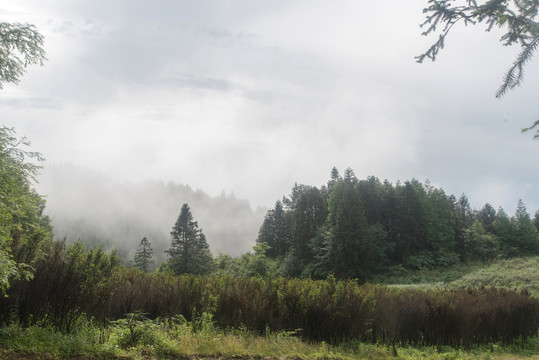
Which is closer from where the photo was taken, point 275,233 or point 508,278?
point 508,278

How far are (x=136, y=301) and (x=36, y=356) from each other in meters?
4.26

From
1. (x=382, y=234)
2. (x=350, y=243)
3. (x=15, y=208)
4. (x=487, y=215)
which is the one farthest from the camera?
(x=487, y=215)

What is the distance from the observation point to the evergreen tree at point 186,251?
1555 inches

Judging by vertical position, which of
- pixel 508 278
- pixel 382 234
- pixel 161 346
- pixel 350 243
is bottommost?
pixel 161 346

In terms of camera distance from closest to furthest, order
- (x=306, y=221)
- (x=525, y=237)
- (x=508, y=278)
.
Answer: (x=508, y=278), (x=306, y=221), (x=525, y=237)

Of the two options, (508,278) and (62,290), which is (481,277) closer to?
(508,278)

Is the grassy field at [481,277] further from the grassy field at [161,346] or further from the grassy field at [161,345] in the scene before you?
the grassy field at [161,346]

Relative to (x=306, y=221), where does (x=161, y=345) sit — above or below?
below

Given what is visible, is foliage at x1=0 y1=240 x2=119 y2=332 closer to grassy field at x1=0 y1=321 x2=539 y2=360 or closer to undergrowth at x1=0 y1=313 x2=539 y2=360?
undergrowth at x1=0 y1=313 x2=539 y2=360

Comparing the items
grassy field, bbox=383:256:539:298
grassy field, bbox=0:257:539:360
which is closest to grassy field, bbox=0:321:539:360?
grassy field, bbox=0:257:539:360

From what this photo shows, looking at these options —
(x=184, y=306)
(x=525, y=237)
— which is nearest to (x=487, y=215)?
(x=525, y=237)

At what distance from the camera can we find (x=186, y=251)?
133 feet

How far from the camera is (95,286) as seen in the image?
24.7ft

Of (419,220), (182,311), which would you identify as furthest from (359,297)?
(419,220)
